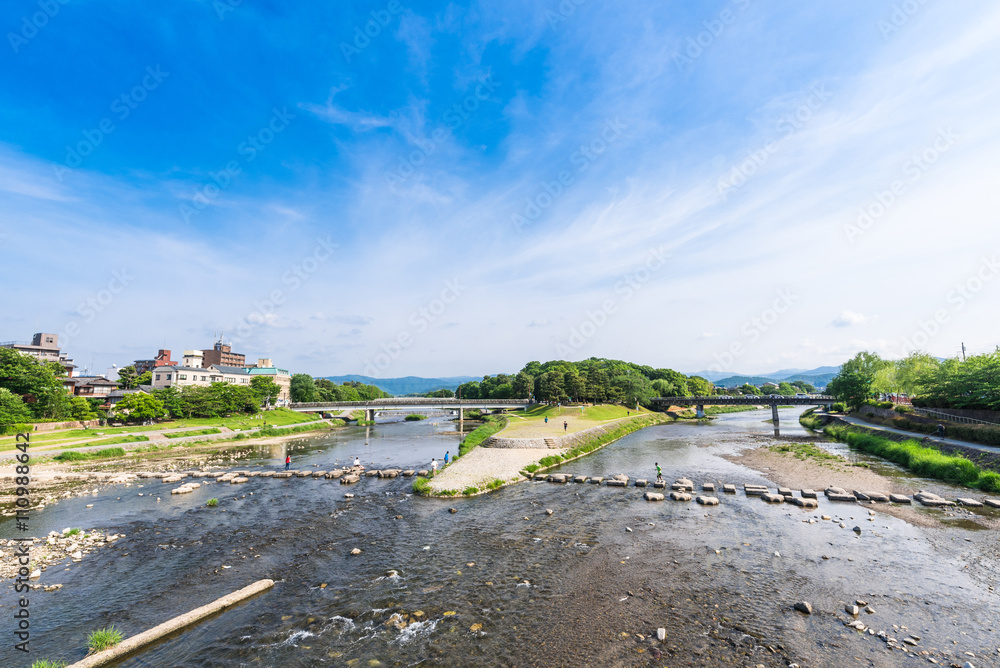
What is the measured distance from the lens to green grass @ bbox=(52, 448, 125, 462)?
145 ft

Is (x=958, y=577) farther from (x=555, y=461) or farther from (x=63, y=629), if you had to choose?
(x=63, y=629)

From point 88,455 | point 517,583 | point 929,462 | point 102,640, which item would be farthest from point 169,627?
point 929,462

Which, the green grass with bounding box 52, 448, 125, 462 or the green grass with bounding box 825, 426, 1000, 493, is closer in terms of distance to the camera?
the green grass with bounding box 825, 426, 1000, 493

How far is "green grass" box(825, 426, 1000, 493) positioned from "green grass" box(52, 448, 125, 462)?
8096 cm

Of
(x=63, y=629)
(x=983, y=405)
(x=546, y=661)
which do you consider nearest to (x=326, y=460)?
(x=63, y=629)

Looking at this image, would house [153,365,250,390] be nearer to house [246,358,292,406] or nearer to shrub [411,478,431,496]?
house [246,358,292,406]

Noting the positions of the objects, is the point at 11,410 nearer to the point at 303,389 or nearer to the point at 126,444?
the point at 126,444

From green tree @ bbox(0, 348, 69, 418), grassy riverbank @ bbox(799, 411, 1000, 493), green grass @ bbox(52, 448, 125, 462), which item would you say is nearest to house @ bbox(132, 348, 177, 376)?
green tree @ bbox(0, 348, 69, 418)

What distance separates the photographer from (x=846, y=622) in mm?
13703

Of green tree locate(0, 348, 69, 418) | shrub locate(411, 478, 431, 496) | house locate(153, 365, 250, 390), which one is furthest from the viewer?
house locate(153, 365, 250, 390)

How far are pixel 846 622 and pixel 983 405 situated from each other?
48.0 meters

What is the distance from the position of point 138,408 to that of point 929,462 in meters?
99.2

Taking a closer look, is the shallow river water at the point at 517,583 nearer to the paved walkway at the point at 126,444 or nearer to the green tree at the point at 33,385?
the paved walkway at the point at 126,444

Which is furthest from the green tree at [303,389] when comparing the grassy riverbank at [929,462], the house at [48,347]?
the grassy riverbank at [929,462]
